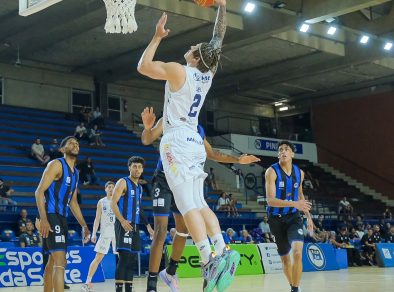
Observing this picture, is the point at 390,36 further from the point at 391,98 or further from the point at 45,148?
the point at 45,148

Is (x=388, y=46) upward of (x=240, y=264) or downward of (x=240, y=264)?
upward

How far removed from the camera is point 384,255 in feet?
70.4

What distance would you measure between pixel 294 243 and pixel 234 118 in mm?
27133

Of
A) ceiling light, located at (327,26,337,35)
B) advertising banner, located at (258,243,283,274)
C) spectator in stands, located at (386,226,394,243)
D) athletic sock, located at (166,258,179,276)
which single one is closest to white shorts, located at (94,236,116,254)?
athletic sock, located at (166,258,179,276)

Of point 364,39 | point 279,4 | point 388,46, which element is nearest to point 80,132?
point 279,4

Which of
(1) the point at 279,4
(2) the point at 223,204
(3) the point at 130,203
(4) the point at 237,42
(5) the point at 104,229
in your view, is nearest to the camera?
(3) the point at 130,203

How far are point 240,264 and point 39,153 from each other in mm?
9153

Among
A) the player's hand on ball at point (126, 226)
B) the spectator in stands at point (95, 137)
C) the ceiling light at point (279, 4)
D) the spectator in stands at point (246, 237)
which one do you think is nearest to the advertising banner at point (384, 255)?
the spectator in stands at point (246, 237)

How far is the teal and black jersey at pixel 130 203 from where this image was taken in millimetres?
8875

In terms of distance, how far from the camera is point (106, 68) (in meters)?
27.6

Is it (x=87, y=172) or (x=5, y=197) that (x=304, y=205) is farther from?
(x=87, y=172)

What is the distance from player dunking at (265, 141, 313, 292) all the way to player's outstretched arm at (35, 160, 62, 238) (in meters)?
2.93

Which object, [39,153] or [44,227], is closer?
[44,227]

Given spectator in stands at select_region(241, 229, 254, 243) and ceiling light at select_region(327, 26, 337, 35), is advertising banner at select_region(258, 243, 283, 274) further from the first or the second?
ceiling light at select_region(327, 26, 337, 35)
